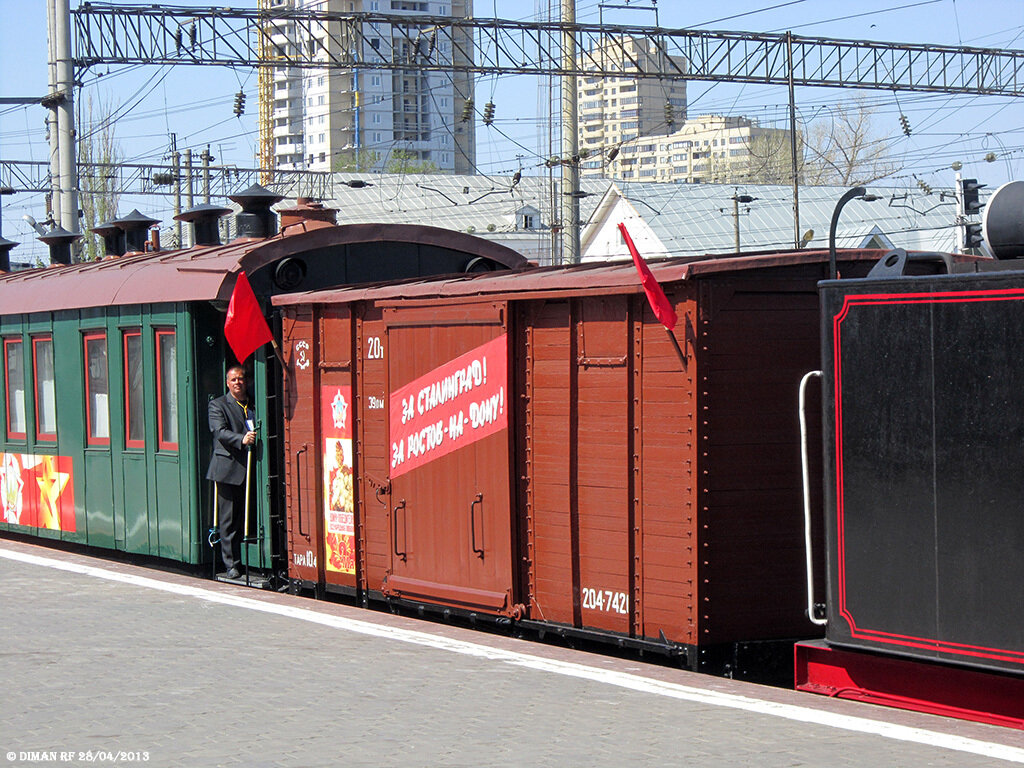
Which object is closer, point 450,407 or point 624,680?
point 624,680

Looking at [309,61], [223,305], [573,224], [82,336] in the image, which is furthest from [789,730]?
[309,61]

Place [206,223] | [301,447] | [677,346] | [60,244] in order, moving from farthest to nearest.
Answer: [60,244] < [206,223] < [301,447] < [677,346]

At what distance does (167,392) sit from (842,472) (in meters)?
7.08

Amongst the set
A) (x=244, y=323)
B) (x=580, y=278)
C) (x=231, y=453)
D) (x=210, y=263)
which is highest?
(x=210, y=263)

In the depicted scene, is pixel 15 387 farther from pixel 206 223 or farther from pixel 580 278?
pixel 580 278

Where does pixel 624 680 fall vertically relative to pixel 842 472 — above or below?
below

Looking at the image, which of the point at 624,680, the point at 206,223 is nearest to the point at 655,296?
the point at 624,680

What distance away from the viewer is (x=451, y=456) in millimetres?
9477

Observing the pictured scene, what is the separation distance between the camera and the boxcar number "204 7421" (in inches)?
322

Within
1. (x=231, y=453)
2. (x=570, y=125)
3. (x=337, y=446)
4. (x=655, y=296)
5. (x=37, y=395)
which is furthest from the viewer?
(x=570, y=125)

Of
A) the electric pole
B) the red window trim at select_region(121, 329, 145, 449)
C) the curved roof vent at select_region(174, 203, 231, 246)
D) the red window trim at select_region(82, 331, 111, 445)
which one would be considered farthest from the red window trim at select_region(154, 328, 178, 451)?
the electric pole

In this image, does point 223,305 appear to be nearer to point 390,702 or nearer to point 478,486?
point 478,486

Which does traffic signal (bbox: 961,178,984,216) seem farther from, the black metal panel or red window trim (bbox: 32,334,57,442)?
the black metal panel

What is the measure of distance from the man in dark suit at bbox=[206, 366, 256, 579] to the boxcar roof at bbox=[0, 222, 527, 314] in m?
0.83
